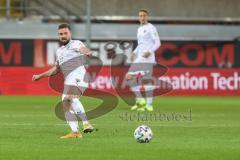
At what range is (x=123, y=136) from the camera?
14.1m

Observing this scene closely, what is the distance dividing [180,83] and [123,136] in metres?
17.0

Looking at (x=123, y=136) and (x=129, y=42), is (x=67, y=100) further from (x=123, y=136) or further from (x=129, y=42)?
(x=129, y=42)

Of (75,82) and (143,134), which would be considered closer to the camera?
(143,134)

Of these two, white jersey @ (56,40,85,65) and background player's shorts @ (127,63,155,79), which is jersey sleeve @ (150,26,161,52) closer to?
background player's shorts @ (127,63,155,79)

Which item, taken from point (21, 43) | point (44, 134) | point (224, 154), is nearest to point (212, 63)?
point (21, 43)

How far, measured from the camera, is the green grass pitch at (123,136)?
37.5 feet

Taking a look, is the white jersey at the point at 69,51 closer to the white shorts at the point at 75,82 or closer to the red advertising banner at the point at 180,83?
the white shorts at the point at 75,82

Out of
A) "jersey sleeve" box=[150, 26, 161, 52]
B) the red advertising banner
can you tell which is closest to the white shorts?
"jersey sleeve" box=[150, 26, 161, 52]

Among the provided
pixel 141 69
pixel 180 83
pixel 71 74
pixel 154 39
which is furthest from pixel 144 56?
pixel 180 83

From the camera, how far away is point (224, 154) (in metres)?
11.6

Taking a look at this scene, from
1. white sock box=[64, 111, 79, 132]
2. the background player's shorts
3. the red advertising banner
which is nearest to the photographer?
white sock box=[64, 111, 79, 132]

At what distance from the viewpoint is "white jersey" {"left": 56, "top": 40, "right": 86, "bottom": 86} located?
1401 centimetres

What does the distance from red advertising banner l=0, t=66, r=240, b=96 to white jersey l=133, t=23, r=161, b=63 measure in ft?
28.6

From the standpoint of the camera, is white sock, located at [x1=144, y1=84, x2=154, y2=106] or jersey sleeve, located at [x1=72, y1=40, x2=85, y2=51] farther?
white sock, located at [x1=144, y1=84, x2=154, y2=106]
